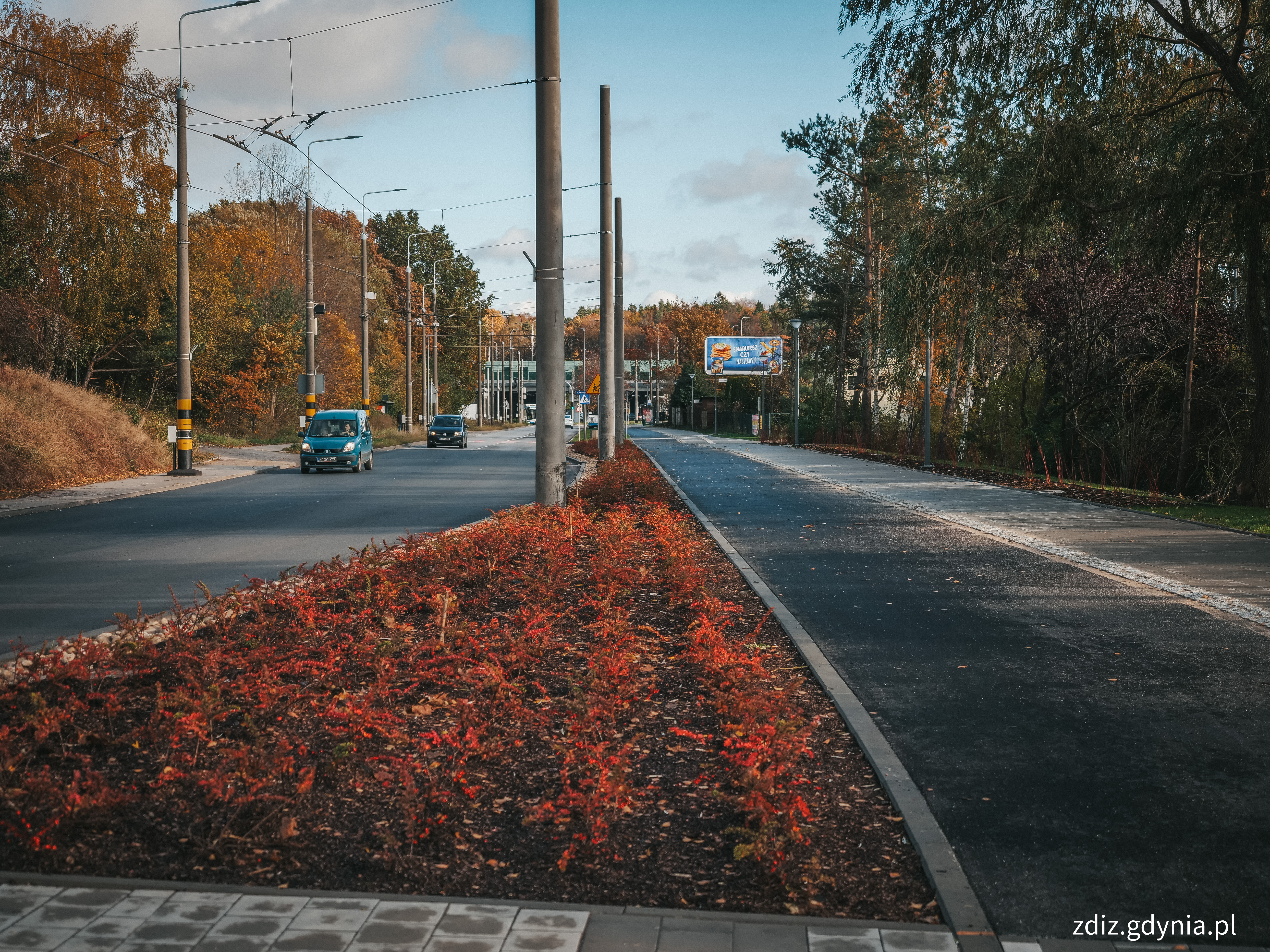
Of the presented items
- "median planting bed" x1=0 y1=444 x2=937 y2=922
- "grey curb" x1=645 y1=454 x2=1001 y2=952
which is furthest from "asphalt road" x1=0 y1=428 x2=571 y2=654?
"grey curb" x1=645 y1=454 x2=1001 y2=952

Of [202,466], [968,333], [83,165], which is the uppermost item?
[83,165]

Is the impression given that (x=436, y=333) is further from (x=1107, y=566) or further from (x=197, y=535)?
(x=1107, y=566)

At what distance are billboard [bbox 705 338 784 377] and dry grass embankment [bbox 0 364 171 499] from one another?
5557 centimetres

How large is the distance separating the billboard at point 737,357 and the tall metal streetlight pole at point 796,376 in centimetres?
2675

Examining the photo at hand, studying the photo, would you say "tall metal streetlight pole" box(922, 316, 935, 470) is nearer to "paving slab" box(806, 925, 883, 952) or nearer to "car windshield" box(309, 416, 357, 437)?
"car windshield" box(309, 416, 357, 437)

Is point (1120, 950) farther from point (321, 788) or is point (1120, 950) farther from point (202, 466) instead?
point (202, 466)

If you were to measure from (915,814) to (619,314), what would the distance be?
111 feet

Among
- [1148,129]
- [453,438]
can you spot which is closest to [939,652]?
[1148,129]

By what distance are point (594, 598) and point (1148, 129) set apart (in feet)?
45.3

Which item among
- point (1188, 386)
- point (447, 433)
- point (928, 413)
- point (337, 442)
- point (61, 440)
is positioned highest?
point (1188, 386)

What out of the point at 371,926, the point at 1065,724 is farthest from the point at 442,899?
the point at 1065,724

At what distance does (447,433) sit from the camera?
54.2 metres

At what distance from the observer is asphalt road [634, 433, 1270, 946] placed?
164 inches

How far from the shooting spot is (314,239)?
236 feet
